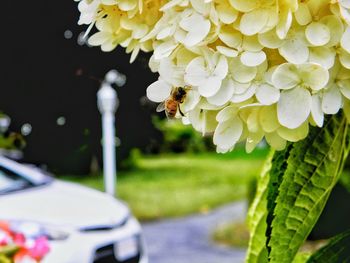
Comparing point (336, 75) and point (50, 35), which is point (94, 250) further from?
point (336, 75)

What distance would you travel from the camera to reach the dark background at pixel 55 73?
819mm

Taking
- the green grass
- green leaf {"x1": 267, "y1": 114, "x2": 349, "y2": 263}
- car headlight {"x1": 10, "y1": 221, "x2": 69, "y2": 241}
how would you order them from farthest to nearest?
the green grass
car headlight {"x1": 10, "y1": 221, "x2": 69, "y2": 241}
green leaf {"x1": 267, "y1": 114, "x2": 349, "y2": 263}

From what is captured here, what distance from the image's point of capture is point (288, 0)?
0.40 metres

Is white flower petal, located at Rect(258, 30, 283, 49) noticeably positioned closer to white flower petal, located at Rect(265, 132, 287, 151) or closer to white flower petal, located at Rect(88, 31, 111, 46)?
white flower petal, located at Rect(265, 132, 287, 151)

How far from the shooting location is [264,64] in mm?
407

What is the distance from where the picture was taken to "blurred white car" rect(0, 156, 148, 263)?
4.40 metres

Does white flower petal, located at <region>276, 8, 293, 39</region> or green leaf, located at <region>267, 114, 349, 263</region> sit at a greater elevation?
white flower petal, located at <region>276, 8, 293, 39</region>

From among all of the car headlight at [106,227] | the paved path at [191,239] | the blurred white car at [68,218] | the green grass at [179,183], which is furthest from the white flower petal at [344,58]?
the green grass at [179,183]

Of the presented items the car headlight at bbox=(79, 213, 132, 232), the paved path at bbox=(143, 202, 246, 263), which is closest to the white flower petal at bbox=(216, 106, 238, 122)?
the car headlight at bbox=(79, 213, 132, 232)

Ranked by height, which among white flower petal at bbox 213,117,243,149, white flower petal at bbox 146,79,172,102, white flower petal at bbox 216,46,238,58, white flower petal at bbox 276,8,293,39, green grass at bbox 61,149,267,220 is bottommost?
green grass at bbox 61,149,267,220

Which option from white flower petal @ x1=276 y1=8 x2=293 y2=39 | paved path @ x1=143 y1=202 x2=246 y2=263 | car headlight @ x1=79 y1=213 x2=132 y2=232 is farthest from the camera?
paved path @ x1=143 y1=202 x2=246 y2=263

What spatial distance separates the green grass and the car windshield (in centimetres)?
315

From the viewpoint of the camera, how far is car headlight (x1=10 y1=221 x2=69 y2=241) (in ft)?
14.0

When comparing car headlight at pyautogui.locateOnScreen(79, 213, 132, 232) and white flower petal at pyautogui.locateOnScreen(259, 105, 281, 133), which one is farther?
car headlight at pyautogui.locateOnScreen(79, 213, 132, 232)
